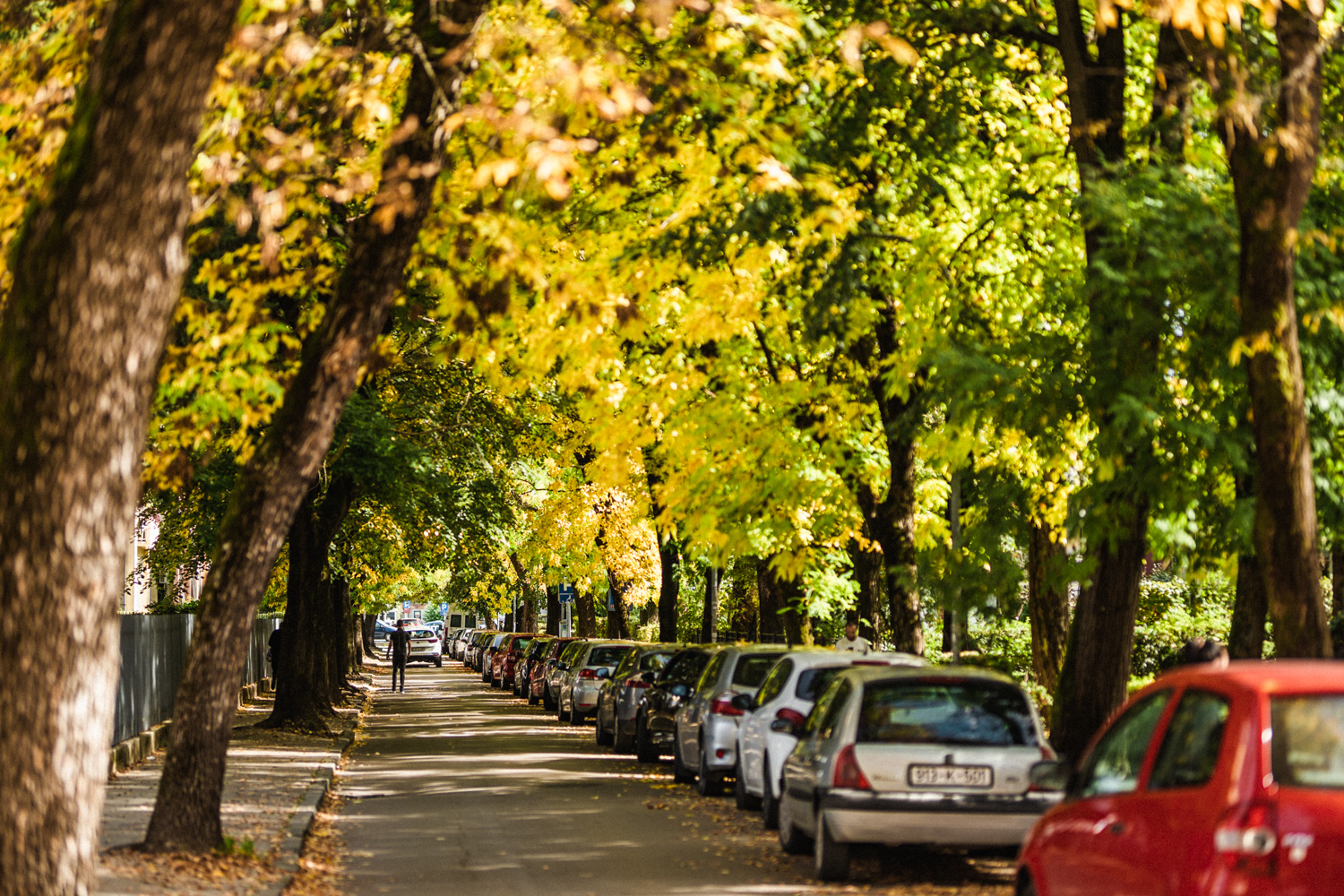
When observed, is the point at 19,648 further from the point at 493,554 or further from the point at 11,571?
the point at 493,554

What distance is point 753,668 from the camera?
19.0 metres

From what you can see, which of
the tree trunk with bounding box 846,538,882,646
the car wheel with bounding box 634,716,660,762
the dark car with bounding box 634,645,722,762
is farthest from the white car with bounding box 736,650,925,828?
the tree trunk with bounding box 846,538,882,646

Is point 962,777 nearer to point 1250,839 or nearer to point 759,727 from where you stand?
point 759,727

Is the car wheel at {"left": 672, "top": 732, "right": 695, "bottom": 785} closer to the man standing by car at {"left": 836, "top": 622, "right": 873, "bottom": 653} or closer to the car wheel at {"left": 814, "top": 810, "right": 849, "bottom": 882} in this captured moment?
the man standing by car at {"left": 836, "top": 622, "right": 873, "bottom": 653}

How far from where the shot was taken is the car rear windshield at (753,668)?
18875 millimetres

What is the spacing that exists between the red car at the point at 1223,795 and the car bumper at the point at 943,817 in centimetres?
398

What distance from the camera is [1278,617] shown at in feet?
34.3

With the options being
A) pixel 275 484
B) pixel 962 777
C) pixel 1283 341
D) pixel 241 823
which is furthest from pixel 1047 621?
pixel 275 484

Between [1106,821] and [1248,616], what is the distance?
32.5 ft

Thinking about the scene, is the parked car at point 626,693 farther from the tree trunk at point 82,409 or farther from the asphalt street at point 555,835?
the tree trunk at point 82,409

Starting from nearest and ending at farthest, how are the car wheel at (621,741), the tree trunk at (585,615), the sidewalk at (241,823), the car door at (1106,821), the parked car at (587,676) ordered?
the car door at (1106,821) → the sidewalk at (241,823) → the car wheel at (621,741) → the parked car at (587,676) → the tree trunk at (585,615)

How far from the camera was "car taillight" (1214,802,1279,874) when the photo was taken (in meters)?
5.44

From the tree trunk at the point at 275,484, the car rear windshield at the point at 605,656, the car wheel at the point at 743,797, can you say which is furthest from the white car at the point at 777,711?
the car rear windshield at the point at 605,656

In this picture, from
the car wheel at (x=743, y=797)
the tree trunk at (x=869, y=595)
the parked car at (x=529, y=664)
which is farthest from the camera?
the parked car at (x=529, y=664)
